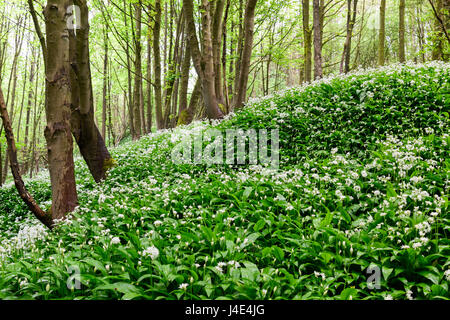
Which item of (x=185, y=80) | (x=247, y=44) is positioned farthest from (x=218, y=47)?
(x=185, y=80)

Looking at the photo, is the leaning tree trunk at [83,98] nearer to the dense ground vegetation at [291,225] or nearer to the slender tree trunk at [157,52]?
the dense ground vegetation at [291,225]

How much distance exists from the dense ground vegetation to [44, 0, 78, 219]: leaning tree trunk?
0.50 meters

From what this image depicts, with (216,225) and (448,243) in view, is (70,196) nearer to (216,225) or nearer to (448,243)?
(216,225)

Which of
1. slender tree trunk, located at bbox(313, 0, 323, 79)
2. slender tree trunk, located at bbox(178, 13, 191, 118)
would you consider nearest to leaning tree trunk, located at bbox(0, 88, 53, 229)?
slender tree trunk, located at bbox(178, 13, 191, 118)

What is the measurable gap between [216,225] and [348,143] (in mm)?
3795

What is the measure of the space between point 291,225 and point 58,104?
401cm

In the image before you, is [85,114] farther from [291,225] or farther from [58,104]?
[291,225]

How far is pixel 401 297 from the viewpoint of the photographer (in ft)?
8.47

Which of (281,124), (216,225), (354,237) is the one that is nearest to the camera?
(354,237)

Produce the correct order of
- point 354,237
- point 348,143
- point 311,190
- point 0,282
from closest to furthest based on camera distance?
point 0,282 → point 354,237 → point 311,190 → point 348,143

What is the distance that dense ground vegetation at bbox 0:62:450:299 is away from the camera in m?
2.73

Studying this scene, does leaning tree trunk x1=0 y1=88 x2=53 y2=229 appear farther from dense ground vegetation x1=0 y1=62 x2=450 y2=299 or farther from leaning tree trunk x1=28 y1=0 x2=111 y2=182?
leaning tree trunk x1=28 y1=0 x2=111 y2=182

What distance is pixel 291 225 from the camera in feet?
12.5
